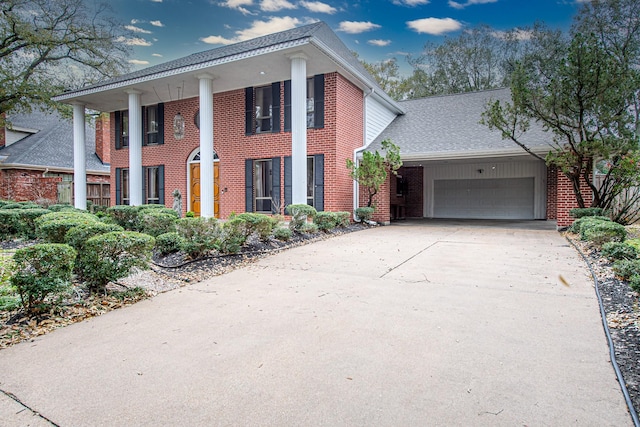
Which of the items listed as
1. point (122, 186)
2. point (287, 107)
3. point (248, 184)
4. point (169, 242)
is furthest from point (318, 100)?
point (122, 186)

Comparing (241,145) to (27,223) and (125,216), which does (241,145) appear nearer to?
(125,216)

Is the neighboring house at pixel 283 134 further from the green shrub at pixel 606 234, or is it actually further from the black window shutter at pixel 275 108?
the green shrub at pixel 606 234

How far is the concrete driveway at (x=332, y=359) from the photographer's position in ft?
6.82

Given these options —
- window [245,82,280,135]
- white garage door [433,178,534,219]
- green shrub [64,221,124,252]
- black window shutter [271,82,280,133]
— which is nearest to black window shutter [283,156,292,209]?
black window shutter [271,82,280,133]

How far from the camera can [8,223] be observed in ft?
27.5

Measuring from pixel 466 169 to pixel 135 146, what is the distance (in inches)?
542

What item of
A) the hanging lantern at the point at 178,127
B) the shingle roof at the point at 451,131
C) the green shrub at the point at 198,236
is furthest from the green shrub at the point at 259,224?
the hanging lantern at the point at 178,127

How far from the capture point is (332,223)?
990 cm

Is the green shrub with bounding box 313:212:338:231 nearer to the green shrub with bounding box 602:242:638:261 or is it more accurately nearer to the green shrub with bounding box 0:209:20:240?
the green shrub with bounding box 602:242:638:261

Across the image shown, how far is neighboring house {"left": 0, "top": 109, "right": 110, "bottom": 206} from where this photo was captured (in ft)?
55.1

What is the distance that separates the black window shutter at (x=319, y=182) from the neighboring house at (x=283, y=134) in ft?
0.10

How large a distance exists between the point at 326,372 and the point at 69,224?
4055mm

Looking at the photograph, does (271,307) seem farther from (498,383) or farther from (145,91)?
(145,91)

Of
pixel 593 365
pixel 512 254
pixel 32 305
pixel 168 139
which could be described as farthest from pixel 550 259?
pixel 168 139
